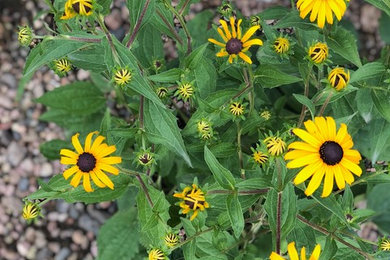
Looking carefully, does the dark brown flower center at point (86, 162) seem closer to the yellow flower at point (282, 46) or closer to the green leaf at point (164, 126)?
the green leaf at point (164, 126)

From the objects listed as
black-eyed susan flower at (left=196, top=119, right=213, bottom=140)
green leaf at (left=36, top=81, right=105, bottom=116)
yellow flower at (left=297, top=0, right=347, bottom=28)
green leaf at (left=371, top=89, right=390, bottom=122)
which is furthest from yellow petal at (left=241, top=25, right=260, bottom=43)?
green leaf at (left=36, top=81, right=105, bottom=116)

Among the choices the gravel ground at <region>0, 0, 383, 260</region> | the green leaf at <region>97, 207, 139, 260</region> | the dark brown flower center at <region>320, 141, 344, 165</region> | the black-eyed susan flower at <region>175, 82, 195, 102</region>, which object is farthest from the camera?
the gravel ground at <region>0, 0, 383, 260</region>

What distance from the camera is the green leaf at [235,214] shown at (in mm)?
1358

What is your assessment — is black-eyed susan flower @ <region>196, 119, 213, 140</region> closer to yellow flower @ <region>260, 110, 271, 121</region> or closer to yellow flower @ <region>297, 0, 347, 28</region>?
yellow flower @ <region>260, 110, 271, 121</region>

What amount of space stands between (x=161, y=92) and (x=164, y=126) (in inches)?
3.7

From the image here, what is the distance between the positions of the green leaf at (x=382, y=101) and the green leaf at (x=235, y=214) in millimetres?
548

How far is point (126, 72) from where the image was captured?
1.35m

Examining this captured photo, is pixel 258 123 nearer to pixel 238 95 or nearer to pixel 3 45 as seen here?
pixel 238 95

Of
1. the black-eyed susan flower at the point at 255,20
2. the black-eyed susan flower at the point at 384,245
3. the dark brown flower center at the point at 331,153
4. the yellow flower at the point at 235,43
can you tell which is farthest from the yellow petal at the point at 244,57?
the black-eyed susan flower at the point at 384,245

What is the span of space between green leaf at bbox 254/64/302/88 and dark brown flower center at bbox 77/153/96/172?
54 cm

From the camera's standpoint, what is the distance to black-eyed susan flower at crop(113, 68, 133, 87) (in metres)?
1.34

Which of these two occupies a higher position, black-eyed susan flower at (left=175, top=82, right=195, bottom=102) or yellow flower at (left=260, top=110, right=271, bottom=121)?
black-eyed susan flower at (left=175, top=82, right=195, bottom=102)

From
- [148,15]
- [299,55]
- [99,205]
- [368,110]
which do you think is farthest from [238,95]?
[99,205]

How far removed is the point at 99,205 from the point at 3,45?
93 centimetres
